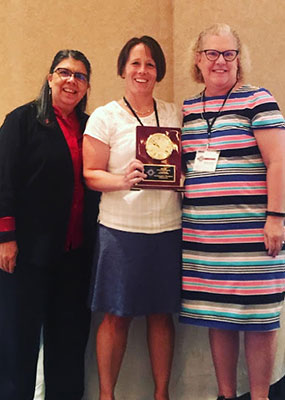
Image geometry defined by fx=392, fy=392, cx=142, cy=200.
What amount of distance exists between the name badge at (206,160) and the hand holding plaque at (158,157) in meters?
0.09

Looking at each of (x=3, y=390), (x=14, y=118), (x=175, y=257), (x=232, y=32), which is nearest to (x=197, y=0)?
(x=232, y=32)

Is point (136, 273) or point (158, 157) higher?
point (158, 157)

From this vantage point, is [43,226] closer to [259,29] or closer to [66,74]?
[66,74]

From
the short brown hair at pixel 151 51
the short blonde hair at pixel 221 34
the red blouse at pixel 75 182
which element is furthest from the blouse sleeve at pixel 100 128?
the short blonde hair at pixel 221 34

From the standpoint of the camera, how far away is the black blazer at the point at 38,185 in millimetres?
1557

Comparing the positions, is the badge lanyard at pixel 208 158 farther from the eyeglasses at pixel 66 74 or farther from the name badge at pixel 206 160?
the eyeglasses at pixel 66 74

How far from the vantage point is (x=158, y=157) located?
1.47 metres

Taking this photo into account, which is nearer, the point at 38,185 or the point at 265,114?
the point at 265,114

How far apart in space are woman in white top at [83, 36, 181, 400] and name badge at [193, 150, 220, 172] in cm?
15

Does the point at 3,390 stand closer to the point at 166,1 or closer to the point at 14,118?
the point at 14,118

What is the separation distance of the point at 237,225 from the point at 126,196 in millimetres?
441

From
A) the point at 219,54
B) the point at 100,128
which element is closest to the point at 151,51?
the point at 219,54

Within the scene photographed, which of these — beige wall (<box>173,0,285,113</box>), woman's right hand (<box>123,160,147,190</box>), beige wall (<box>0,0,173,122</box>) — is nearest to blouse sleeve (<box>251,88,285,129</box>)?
woman's right hand (<box>123,160,147,190</box>)

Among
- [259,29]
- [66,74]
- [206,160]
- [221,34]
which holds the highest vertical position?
[259,29]
